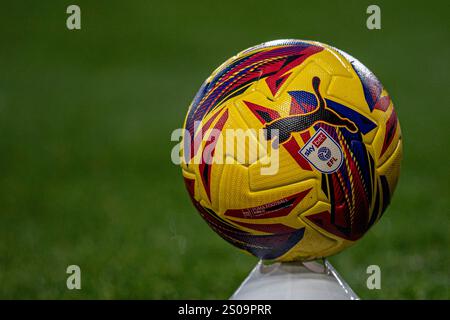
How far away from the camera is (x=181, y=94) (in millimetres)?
12438

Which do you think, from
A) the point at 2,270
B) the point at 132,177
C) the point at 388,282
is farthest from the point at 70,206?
the point at 388,282

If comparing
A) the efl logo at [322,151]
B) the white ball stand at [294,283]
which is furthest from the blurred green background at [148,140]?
the efl logo at [322,151]

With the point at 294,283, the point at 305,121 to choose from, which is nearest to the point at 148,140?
the point at 294,283

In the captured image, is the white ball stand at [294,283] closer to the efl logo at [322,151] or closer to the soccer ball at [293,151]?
the soccer ball at [293,151]

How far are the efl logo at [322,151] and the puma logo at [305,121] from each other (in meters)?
0.05

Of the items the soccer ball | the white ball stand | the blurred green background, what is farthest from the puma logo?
the blurred green background

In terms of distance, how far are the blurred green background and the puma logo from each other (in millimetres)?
1869

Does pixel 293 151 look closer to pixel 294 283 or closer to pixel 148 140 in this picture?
pixel 294 283

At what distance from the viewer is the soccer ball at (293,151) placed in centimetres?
349

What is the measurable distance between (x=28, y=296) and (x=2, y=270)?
2.35 feet

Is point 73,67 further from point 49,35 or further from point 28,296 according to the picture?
point 28,296

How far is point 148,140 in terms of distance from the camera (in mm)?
9938

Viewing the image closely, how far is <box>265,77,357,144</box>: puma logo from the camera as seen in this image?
3.48 meters

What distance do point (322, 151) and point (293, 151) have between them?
12 cm
